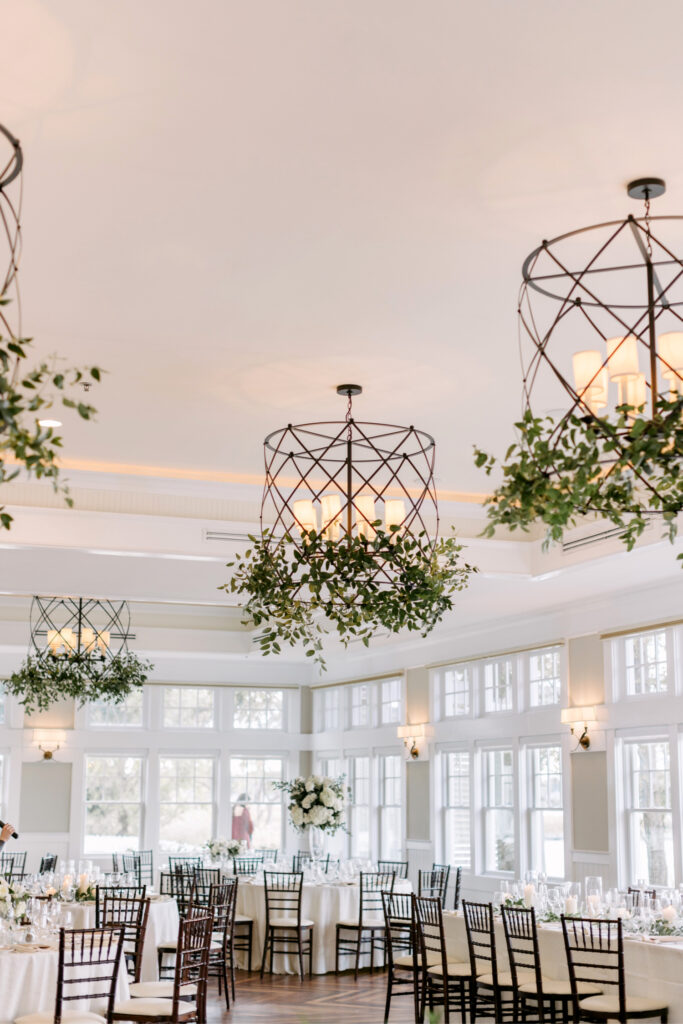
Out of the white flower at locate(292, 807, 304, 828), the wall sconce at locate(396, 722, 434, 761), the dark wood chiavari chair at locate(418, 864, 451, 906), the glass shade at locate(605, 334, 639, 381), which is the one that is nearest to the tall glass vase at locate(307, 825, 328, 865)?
the wall sconce at locate(396, 722, 434, 761)

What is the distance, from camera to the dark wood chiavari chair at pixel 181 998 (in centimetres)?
688

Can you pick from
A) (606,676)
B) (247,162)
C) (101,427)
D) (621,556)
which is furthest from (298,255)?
(606,676)

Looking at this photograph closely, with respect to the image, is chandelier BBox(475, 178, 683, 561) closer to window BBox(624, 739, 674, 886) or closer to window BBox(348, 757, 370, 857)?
window BBox(624, 739, 674, 886)

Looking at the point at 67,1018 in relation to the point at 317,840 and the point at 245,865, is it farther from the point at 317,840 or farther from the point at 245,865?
the point at 317,840

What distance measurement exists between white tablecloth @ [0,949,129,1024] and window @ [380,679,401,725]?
9569mm

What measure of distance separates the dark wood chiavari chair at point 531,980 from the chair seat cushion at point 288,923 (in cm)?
427

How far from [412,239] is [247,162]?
0.84 meters

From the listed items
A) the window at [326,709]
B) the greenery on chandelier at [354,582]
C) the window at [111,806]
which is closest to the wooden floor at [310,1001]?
the greenery on chandelier at [354,582]

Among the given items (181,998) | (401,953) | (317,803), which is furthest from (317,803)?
(181,998)

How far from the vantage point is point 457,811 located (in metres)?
14.0

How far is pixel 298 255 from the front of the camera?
4.61 metres

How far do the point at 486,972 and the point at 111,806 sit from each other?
9597 mm

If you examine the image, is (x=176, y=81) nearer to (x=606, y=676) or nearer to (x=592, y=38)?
(x=592, y=38)

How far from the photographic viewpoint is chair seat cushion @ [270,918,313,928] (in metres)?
11.9
